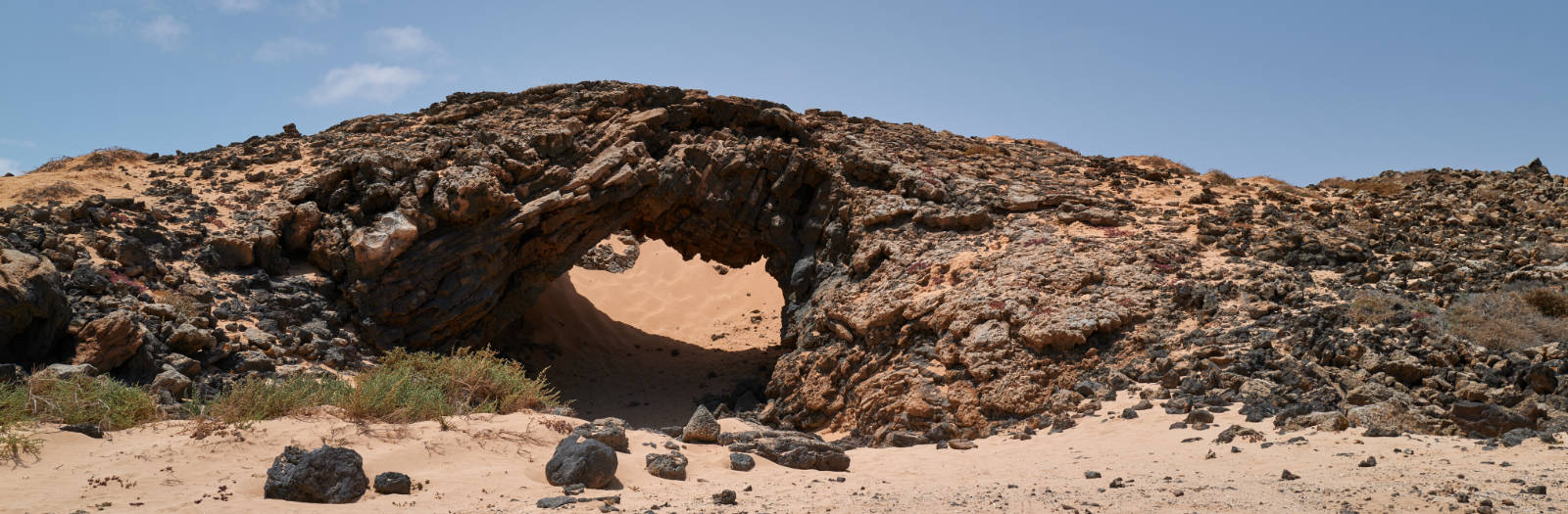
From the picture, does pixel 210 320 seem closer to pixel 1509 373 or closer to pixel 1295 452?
pixel 1295 452

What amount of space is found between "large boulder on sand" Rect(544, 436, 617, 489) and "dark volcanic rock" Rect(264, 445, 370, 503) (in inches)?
46.3

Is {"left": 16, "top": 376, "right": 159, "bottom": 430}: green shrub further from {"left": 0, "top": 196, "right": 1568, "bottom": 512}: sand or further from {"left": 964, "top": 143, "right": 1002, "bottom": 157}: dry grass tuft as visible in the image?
{"left": 964, "top": 143, "right": 1002, "bottom": 157}: dry grass tuft

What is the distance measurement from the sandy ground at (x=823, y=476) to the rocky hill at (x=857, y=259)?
97 centimetres

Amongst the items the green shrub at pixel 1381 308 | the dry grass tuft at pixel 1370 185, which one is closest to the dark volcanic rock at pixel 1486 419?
the green shrub at pixel 1381 308

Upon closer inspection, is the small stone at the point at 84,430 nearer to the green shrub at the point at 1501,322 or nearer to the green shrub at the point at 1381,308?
the green shrub at the point at 1381,308

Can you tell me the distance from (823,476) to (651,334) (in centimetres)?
1415

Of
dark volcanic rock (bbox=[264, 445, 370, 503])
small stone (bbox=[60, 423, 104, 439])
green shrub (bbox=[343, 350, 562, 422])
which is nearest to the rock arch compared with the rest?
green shrub (bbox=[343, 350, 562, 422])

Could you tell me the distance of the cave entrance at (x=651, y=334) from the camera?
1507 centimetres

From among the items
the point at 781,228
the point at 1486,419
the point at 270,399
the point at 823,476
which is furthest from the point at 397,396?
the point at 1486,419

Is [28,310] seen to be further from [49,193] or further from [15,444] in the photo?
[49,193]

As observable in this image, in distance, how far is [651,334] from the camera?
2017 cm

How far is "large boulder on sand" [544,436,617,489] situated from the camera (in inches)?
223

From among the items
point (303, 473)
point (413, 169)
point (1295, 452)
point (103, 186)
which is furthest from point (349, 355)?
point (1295, 452)

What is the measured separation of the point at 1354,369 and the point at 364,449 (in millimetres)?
8429
